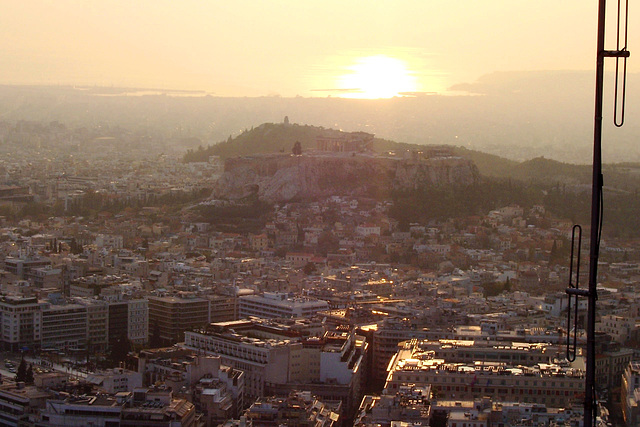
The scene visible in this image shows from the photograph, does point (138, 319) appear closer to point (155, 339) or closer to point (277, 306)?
point (155, 339)

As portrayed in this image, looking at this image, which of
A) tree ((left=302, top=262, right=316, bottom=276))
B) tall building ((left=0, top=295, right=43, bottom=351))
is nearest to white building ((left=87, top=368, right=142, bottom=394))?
tall building ((left=0, top=295, right=43, bottom=351))

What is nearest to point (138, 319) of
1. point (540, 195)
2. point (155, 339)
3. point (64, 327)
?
point (155, 339)

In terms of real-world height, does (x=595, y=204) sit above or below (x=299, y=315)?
above

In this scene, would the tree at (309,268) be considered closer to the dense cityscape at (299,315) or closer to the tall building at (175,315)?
the dense cityscape at (299,315)

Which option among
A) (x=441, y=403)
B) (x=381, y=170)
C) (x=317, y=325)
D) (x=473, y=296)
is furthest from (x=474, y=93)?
(x=441, y=403)

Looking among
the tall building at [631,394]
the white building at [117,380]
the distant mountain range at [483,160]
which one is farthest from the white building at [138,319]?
the distant mountain range at [483,160]
